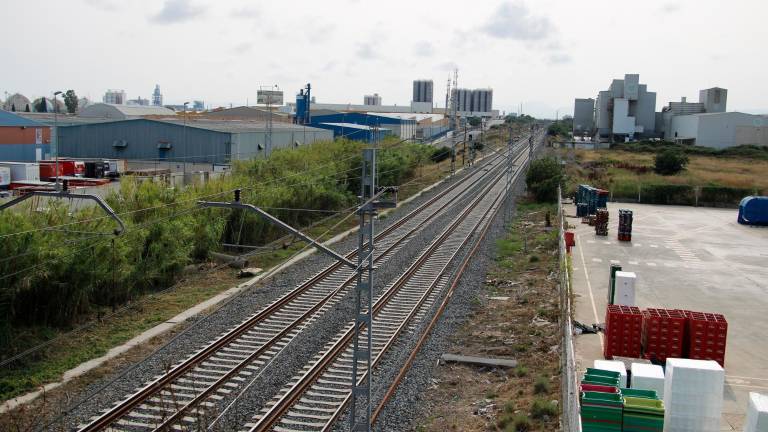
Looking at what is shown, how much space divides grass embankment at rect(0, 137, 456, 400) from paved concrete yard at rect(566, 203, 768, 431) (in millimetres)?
7501

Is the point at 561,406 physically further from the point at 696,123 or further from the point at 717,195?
the point at 696,123

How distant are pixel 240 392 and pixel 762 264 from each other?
21.0 meters

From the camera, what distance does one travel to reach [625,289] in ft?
55.6

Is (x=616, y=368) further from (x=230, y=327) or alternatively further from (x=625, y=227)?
(x=625, y=227)

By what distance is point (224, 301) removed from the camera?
1702 centimetres

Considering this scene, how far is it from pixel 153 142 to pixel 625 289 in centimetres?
2628

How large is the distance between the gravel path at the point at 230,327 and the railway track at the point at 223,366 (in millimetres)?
255

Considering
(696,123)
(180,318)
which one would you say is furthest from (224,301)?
(696,123)

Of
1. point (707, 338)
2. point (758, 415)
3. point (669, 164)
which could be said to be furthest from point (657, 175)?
point (758, 415)

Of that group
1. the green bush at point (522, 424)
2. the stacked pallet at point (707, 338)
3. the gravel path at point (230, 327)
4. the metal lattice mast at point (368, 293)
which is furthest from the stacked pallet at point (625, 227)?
the metal lattice mast at point (368, 293)

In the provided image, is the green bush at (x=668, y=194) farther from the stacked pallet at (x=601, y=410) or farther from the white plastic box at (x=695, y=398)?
the stacked pallet at (x=601, y=410)

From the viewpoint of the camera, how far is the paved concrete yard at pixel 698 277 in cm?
1455

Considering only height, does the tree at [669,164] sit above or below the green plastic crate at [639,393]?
above

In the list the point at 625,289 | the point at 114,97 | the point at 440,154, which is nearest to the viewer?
the point at 625,289
